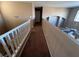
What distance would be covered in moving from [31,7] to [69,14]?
19.2 feet

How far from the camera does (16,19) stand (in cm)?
734

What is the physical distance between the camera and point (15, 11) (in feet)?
23.3

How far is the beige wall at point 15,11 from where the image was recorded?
696 cm

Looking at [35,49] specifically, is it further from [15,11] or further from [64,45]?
[15,11]

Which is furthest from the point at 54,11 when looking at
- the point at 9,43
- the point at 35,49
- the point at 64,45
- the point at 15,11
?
the point at 64,45

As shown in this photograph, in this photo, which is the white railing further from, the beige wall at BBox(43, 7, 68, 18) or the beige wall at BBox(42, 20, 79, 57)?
the beige wall at BBox(43, 7, 68, 18)

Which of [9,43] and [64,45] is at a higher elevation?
[64,45]

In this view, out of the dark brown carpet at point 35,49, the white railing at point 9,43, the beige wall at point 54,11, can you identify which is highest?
the beige wall at point 54,11

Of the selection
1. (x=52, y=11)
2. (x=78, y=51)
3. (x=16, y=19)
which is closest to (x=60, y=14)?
(x=52, y=11)

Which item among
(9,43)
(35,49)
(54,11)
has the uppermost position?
(54,11)

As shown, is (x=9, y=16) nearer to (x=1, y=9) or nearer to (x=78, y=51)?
(x=1, y=9)

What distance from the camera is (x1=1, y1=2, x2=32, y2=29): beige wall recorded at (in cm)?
696

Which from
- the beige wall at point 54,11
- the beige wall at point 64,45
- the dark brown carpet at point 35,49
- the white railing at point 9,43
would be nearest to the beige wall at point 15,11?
the beige wall at point 54,11

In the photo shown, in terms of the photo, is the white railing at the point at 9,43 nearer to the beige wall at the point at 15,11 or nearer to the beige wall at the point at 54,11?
the beige wall at the point at 15,11
